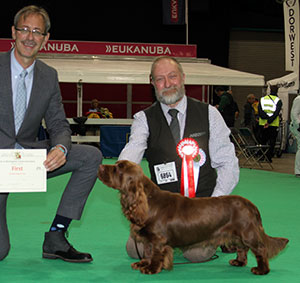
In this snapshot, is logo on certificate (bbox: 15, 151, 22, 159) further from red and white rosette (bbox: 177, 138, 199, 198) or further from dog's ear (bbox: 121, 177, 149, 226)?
red and white rosette (bbox: 177, 138, 199, 198)

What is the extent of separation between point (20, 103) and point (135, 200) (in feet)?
3.09

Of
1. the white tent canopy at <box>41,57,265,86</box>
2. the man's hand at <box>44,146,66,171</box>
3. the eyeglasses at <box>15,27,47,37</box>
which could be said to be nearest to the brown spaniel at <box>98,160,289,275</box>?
the man's hand at <box>44,146,66,171</box>

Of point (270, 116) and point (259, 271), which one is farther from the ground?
point (270, 116)

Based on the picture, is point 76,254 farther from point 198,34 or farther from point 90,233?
point 198,34

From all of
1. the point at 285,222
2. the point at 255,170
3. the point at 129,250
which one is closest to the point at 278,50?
the point at 255,170

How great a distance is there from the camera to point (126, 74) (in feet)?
39.5

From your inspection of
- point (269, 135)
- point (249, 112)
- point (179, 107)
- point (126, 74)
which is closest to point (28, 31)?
point (179, 107)

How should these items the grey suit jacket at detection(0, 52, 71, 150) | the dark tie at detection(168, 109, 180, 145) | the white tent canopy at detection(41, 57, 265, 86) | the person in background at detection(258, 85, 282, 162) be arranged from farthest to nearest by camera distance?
the white tent canopy at detection(41, 57, 265, 86) < the person in background at detection(258, 85, 282, 162) < the dark tie at detection(168, 109, 180, 145) < the grey suit jacket at detection(0, 52, 71, 150)

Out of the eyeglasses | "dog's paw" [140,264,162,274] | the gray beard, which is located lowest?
"dog's paw" [140,264,162,274]

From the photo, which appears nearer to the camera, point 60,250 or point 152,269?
point 152,269

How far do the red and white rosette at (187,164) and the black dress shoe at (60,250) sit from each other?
0.73 metres

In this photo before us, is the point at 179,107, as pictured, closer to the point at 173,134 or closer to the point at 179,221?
the point at 173,134

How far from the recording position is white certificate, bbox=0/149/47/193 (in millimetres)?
2809

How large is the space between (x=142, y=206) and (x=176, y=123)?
0.83 meters
